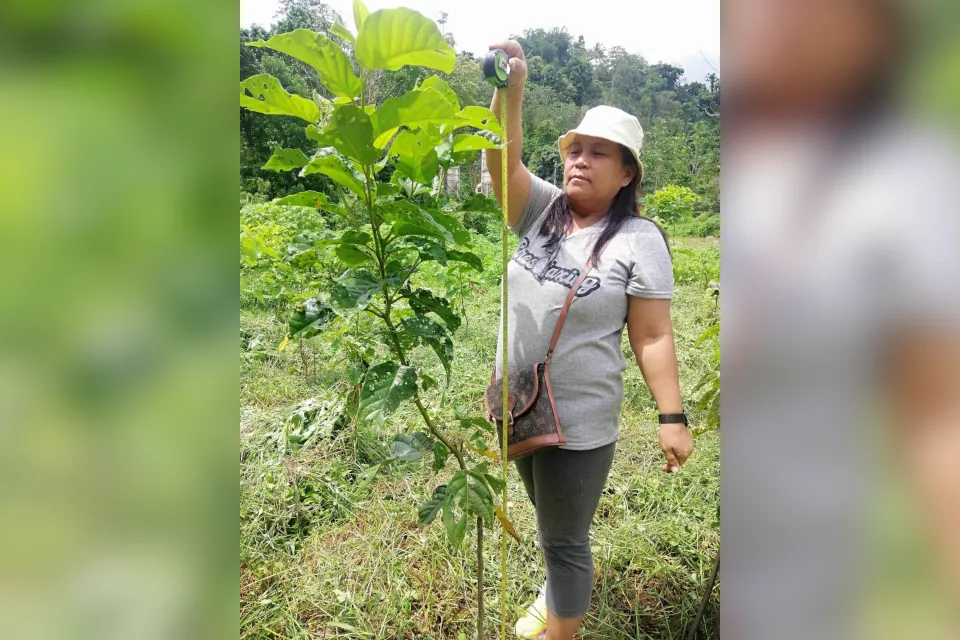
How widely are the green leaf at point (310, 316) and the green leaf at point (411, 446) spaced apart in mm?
297

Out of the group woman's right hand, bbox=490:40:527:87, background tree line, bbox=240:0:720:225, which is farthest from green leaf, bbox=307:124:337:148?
background tree line, bbox=240:0:720:225

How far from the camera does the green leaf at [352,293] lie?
35.6 inches

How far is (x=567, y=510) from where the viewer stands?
135 cm

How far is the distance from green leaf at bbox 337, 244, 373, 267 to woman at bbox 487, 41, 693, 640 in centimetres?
50

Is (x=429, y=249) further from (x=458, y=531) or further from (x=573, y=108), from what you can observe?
(x=573, y=108)

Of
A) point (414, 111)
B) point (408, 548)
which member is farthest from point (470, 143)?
point (408, 548)

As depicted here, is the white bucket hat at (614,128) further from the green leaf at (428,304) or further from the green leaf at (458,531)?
the green leaf at (458,531)

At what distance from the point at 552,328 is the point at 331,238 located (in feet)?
1.94

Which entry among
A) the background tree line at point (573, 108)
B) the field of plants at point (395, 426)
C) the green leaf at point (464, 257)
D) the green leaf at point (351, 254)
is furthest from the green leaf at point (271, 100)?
the background tree line at point (573, 108)
